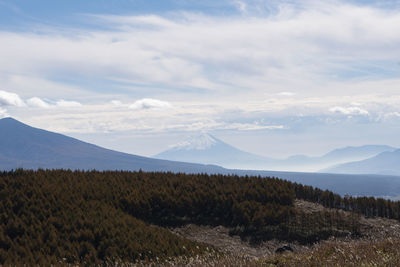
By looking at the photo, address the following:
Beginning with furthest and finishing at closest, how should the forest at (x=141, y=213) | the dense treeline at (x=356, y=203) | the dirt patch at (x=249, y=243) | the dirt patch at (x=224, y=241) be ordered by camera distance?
the dense treeline at (x=356, y=203)
the dirt patch at (x=249, y=243)
the dirt patch at (x=224, y=241)
the forest at (x=141, y=213)

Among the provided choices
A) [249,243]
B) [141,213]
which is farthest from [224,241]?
[141,213]

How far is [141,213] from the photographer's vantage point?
69.6 ft

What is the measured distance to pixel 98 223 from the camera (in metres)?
17.5

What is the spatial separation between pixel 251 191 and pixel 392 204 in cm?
796

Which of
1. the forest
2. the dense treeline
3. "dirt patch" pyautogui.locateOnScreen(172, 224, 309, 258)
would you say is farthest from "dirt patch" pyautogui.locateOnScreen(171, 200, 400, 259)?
the dense treeline

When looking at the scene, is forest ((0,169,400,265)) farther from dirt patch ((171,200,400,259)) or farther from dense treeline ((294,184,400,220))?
dirt patch ((171,200,400,259))

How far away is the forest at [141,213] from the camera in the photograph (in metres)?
15.6

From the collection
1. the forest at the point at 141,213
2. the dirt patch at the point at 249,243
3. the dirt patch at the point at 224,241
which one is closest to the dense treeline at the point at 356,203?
the forest at the point at 141,213

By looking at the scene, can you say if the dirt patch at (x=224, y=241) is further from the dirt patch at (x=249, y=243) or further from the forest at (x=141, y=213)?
the forest at (x=141, y=213)

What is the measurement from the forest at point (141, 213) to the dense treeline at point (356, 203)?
0.05m

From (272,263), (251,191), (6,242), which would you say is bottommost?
(6,242)

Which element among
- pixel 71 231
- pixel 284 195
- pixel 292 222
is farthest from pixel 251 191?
pixel 71 231

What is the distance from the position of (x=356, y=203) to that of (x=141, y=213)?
1200cm

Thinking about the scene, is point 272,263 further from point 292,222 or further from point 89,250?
point 292,222
